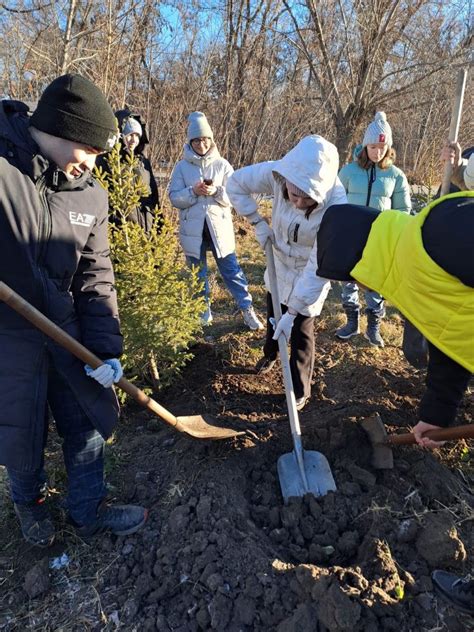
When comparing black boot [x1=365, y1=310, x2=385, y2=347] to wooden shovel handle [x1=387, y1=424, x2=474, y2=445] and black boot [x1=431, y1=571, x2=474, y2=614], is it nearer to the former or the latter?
wooden shovel handle [x1=387, y1=424, x2=474, y2=445]

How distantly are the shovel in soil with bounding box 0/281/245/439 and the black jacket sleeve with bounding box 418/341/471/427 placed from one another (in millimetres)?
1262

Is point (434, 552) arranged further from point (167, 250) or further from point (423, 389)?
point (167, 250)

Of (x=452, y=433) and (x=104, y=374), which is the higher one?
(x=104, y=374)

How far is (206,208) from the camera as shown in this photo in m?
4.64

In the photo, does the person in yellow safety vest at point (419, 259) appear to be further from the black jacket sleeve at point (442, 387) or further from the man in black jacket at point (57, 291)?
the man in black jacket at point (57, 291)

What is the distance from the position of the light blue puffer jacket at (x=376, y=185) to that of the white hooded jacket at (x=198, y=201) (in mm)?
1264

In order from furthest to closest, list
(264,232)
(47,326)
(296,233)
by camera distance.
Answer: (264,232), (296,233), (47,326)

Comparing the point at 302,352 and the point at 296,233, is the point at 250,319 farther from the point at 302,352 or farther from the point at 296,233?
the point at 296,233

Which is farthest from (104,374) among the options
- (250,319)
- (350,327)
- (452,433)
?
(350,327)

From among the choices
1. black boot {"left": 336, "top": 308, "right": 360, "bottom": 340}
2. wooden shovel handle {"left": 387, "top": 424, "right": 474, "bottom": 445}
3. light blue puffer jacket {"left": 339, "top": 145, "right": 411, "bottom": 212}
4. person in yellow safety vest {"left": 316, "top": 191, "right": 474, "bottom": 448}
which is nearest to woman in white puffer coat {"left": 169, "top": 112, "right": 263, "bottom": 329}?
black boot {"left": 336, "top": 308, "right": 360, "bottom": 340}

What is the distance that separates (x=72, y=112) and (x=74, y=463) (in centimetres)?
169

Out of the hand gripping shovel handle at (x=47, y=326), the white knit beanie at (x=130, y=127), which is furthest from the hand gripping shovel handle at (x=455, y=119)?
the hand gripping shovel handle at (x=47, y=326)

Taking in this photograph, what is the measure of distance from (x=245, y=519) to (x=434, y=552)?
1.01m

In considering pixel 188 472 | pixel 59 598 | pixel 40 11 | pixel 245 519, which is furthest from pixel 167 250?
pixel 40 11
